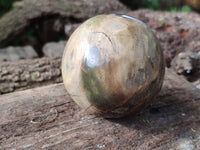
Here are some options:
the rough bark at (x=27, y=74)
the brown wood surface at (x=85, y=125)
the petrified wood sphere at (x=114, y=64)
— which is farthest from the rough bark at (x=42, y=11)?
the petrified wood sphere at (x=114, y=64)

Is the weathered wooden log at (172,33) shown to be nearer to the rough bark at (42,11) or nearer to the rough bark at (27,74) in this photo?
the rough bark at (27,74)

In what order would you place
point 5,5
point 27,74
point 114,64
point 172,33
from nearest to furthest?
point 114,64 < point 27,74 < point 172,33 < point 5,5

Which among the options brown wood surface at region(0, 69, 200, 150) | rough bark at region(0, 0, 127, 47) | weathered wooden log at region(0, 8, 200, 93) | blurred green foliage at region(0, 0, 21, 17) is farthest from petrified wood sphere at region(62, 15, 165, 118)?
blurred green foliage at region(0, 0, 21, 17)

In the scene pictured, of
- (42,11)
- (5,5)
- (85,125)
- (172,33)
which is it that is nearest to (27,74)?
(85,125)

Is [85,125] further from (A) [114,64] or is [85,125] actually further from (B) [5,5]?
(B) [5,5]

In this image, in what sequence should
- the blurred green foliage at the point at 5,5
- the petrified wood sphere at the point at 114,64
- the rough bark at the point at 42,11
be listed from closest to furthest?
the petrified wood sphere at the point at 114,64 → the rough bark at the point at 42,11 → the blurred green foliage at the point at 5,5

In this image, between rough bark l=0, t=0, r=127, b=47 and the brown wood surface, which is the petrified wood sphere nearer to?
the brown wood surface
